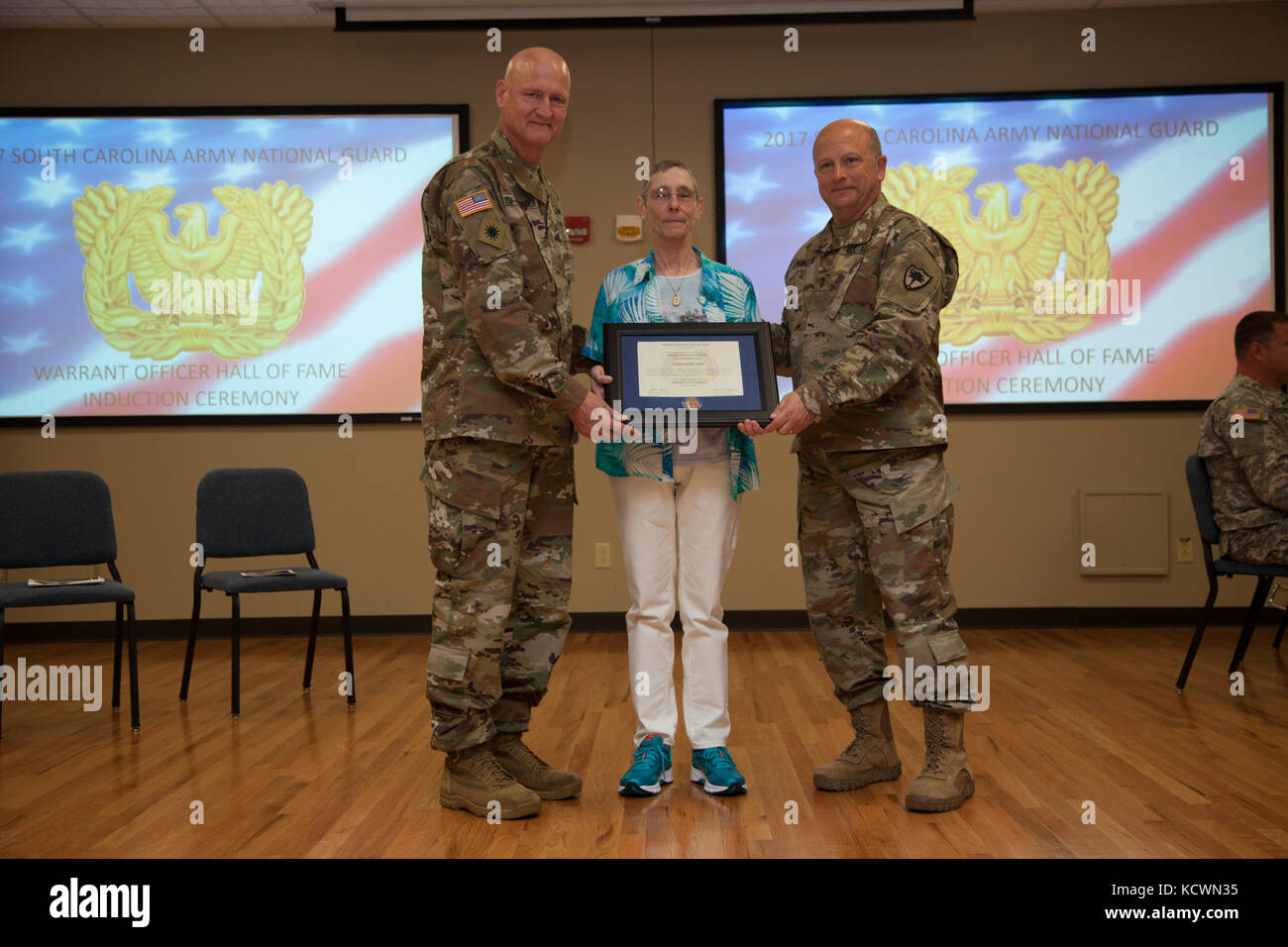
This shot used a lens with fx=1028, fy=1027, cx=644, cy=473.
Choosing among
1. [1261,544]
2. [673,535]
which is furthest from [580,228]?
[1261,544]

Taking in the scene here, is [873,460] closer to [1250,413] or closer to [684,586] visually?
[684,586]

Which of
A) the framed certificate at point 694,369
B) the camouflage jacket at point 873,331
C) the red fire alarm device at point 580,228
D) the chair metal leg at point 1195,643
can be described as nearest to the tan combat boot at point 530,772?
the framed certificate at point 694,369

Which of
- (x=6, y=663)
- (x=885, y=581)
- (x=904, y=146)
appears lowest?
(x=6, y=663)

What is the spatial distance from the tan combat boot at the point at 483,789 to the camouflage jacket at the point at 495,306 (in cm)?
81

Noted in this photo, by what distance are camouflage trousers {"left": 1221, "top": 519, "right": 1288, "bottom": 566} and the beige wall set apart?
5.11 ft

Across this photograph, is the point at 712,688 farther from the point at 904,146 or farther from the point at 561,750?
the point at 904,146

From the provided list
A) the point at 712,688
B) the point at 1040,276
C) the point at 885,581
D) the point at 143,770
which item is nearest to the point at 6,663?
the point at 143,770

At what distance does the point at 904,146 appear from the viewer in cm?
523

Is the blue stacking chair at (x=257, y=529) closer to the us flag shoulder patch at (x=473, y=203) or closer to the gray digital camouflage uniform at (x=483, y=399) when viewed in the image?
the gray digital camouflage uniform at (x=483, y=399)

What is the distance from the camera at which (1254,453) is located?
3.71 meters

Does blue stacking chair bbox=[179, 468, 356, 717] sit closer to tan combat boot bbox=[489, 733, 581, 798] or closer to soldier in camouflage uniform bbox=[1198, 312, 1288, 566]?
tan combat boot bbox=[489, 733, 581, 798]

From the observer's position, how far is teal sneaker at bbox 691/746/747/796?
2625 millimetres

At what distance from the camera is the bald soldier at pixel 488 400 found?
7.98 feet

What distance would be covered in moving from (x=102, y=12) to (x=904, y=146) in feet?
13.4
